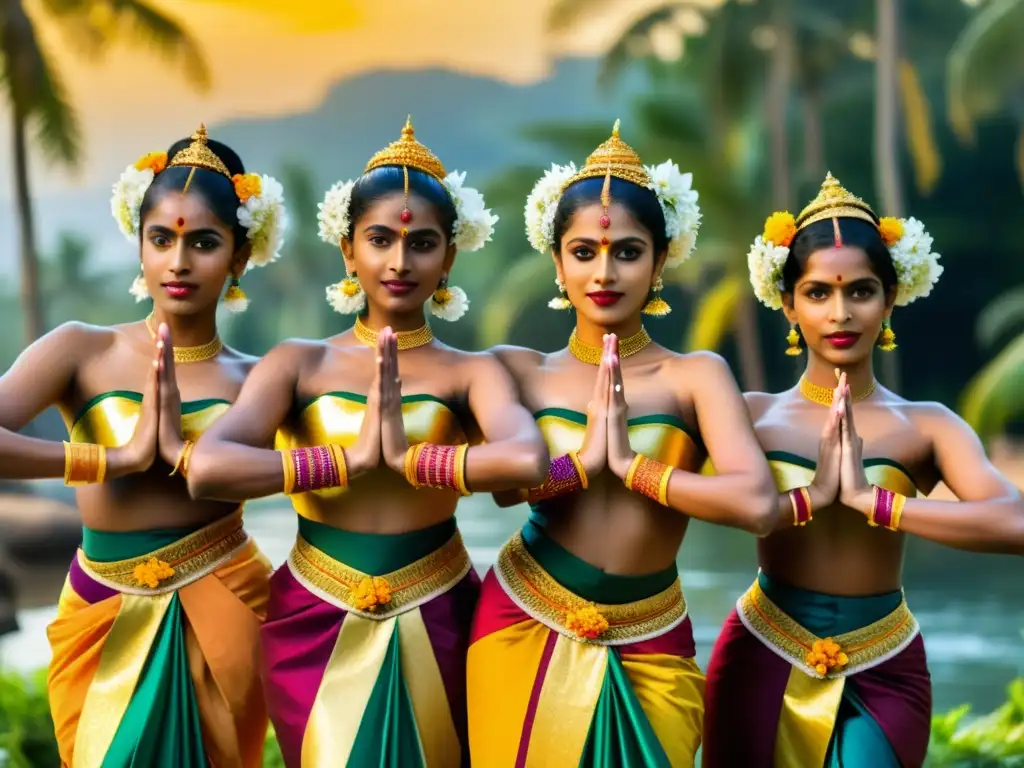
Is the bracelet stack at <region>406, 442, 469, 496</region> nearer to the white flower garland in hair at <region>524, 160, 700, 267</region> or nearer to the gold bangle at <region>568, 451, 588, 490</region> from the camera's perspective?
the gold bangle at <region>568, 451, 588, 490</region>

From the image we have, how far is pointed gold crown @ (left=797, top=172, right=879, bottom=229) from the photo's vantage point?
12.3ft

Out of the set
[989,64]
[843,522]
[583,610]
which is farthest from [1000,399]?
[583,610]

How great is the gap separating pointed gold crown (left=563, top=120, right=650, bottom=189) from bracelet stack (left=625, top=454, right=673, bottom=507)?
2.89 feet

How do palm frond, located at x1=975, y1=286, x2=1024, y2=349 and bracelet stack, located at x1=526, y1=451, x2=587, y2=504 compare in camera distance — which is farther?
palm frond, located at x1=975, y1=286, x2=1024, y2=349

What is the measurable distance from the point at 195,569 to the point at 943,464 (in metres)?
2.28

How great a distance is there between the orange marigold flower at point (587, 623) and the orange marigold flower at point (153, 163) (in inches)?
76.1

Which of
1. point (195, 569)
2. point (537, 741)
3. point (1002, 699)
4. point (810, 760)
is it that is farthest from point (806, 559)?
point (1002, 699)

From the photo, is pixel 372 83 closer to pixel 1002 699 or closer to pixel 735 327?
pixel 735 327

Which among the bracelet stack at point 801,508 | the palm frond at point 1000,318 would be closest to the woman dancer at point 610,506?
the bracelet stack at point 801,508

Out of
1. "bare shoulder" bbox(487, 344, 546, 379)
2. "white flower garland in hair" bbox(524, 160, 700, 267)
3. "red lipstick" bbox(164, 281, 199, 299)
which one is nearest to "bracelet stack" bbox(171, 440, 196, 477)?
"red lipstick" bbox(164, 281, 199, 299)

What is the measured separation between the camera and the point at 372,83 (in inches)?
834

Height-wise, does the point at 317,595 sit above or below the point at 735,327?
above

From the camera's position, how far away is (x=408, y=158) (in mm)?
3664

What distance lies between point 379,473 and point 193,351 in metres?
0.80
